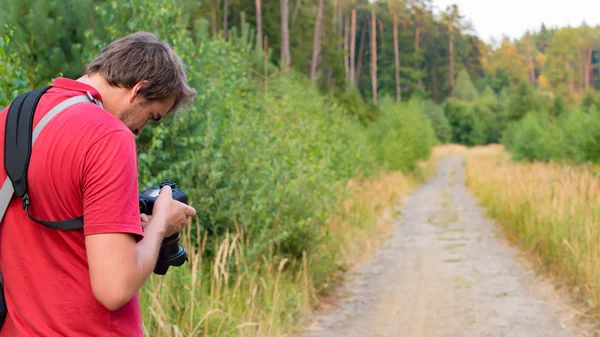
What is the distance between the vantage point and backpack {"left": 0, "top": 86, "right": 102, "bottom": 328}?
1.82m

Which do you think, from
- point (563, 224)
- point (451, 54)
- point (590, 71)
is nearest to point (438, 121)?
point (451, 54)

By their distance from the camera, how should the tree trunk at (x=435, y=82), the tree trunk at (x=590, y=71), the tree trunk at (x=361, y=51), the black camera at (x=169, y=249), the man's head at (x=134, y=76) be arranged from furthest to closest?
the tree trunk at (x=590, y=71) < the tree trunk at (x=435, y=82) < the tree trunk at (x=361, y=51) < the black camera at (x=169, y=249) < the man's head at (x=134, y=76)

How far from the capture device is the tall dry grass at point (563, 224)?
705 centimetres

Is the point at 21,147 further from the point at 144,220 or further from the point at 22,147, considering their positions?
the point at 144,220

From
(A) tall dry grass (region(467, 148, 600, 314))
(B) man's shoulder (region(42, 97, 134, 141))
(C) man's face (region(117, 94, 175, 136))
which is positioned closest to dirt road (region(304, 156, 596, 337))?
(A) tall dry grass (region(467, 148, 600, 314))

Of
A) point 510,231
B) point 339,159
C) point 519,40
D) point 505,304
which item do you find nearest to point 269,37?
point 339,159

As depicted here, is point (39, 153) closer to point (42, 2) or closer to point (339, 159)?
point (42, 2)

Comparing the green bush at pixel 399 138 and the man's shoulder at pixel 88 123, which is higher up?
the man's shoulder at pixel 88 123

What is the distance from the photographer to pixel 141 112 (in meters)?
2.06

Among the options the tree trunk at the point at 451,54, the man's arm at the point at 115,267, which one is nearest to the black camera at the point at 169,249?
the man's arm at the point at 115,267

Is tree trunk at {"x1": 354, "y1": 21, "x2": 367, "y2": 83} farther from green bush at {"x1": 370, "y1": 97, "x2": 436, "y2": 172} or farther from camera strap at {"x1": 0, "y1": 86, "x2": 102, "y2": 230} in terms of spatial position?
camera strap at {"x1": 0, "y1": 86, "x2": 102, "y2": 230}

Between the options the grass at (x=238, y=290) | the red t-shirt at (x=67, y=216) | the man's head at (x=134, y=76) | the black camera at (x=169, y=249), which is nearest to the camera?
the red t-shirt at (x=67, y=216)

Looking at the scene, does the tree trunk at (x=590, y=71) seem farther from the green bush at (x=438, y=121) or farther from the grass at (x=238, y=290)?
the grass at (x=238, y=290)

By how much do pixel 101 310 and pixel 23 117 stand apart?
0.53m
